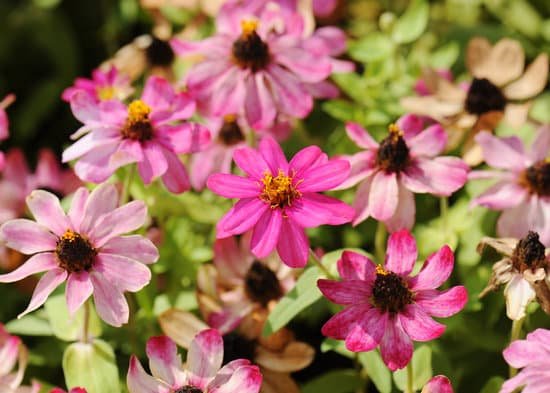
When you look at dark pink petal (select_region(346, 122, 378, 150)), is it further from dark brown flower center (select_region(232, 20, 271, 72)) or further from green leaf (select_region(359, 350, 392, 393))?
green leaf (select_region(359, 350, 392, 393))

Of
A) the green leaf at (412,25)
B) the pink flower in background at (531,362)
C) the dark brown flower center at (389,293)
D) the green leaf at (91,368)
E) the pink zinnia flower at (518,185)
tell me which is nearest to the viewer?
the pink flower in background at (531,362)

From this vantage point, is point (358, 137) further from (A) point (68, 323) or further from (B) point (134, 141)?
(A) point (68, 323)

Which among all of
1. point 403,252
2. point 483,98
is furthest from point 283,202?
point 483,98

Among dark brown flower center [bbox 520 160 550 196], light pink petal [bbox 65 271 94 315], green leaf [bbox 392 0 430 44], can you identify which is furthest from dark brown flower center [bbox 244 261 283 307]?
green leaf [bbox 392 0 430 44]

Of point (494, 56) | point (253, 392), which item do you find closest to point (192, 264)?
point (253, 392)

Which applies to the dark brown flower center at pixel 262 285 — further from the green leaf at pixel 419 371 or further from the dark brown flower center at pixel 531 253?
the dark brown flower center at pixel 531 253

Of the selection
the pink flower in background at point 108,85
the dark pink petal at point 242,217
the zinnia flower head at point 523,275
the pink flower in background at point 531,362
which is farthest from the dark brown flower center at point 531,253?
the pink flower in background at point 108,85
